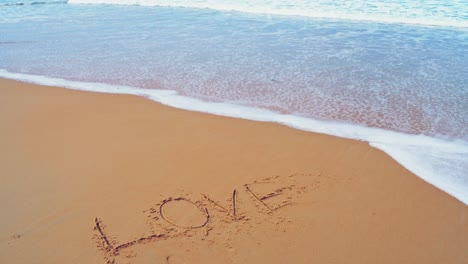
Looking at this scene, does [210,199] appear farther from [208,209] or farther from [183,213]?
[183,213]

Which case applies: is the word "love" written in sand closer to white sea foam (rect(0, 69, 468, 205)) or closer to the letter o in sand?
the letter o in sand

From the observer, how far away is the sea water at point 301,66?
14.5 ft

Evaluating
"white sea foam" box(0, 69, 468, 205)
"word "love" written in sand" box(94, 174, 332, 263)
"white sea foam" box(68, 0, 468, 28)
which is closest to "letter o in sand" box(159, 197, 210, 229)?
"word "love" written in sand" box(94, 174, 332, 263)

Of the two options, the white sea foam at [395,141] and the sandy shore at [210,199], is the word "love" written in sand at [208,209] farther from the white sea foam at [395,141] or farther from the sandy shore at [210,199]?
the white sea foam at [395,141]

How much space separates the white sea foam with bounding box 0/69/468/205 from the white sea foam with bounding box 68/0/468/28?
7.92 meters

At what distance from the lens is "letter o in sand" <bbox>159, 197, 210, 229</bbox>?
285 centimetres

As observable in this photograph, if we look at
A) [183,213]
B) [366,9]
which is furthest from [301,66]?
[366,9]

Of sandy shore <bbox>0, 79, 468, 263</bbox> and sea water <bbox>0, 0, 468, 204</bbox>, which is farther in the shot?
sea water <bbox>0, 0, 468, 204</bbox>

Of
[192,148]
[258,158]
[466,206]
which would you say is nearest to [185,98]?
[192,148]

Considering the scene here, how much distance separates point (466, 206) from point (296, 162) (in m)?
1.42

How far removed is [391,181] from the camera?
335 cm

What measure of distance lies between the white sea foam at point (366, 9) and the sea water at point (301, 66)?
59 millimetres

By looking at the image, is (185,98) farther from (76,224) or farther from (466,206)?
(466,206)

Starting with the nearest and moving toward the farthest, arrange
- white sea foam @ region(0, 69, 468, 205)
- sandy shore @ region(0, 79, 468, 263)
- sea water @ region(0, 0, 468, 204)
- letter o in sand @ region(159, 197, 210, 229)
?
sandy shore @ region(0, 79, 468, 263) → letter o in sand @ region(159, 197, 210, 229) → white sea foam @ region(0, 69, 468, 205) → sea water @ region(0, 0, 468, 204)
